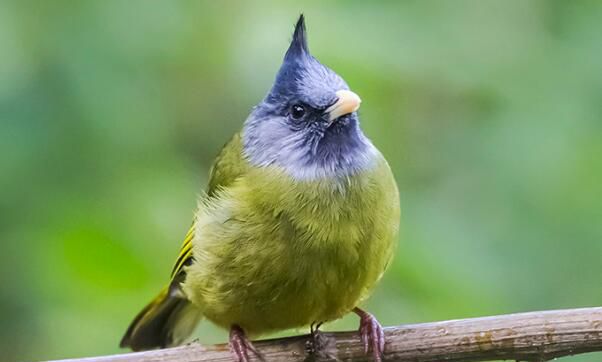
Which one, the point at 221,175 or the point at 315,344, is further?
the point at 221,175

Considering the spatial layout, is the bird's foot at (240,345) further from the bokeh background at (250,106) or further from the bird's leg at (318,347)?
the bokeh background at (250,106)

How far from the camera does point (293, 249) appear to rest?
492 cm

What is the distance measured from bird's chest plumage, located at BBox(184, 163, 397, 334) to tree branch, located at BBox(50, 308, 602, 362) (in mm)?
189

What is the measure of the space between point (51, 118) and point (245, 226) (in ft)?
3.24

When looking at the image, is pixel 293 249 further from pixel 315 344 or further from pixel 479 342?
pixel 479 342

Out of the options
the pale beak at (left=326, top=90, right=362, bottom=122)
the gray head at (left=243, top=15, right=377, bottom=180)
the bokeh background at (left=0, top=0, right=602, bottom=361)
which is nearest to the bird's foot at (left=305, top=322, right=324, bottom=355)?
the bokeh background at (left=0, top=0, right=602, bottom=361)

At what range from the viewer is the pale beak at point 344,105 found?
499 cm

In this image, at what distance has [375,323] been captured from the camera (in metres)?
5.16

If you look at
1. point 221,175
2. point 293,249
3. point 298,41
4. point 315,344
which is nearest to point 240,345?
point 315,344

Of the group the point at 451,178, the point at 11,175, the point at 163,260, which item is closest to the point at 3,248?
the point at 11,175

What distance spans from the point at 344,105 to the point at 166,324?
5.07 feet

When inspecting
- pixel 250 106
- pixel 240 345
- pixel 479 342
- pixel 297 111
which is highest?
pixel 297 111

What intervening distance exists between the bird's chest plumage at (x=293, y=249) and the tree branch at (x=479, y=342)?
189 millimetres

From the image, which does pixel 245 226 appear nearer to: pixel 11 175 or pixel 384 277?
pixel 384 277
